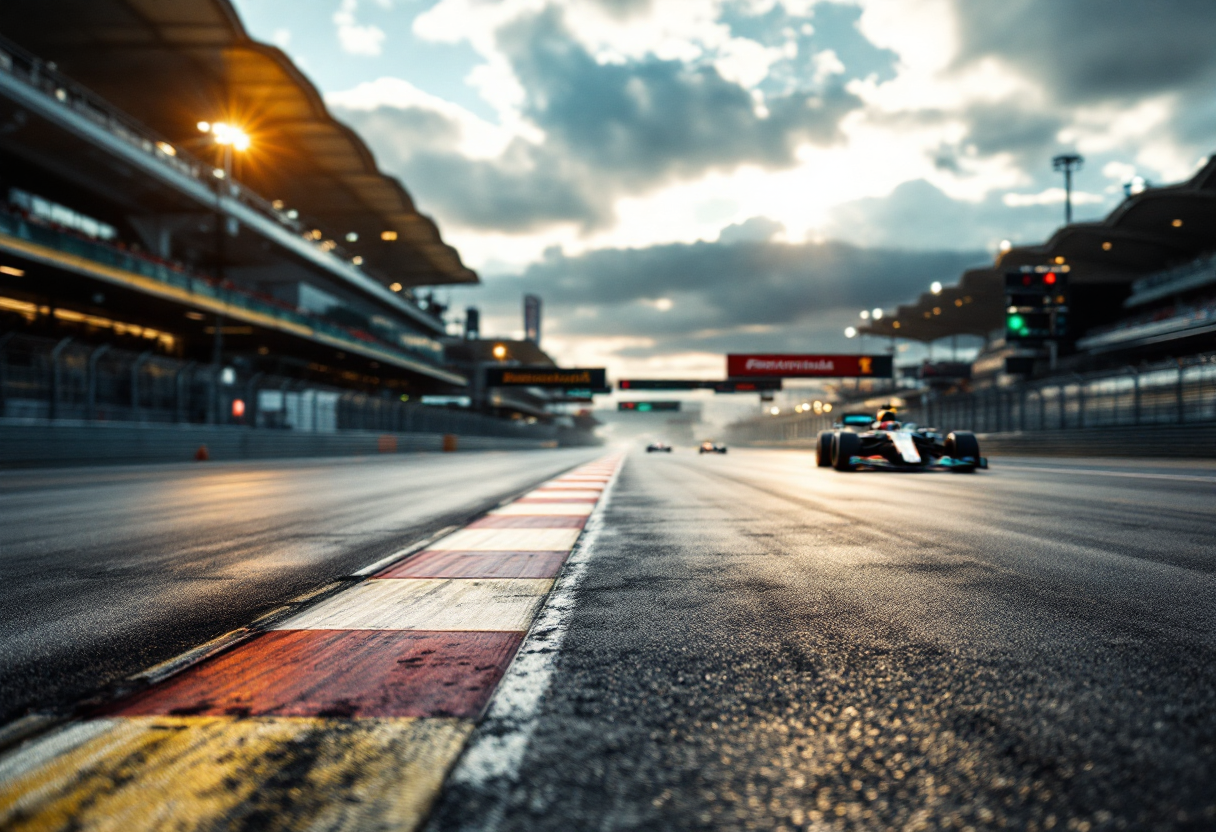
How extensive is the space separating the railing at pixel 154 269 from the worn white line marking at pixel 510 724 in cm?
2191

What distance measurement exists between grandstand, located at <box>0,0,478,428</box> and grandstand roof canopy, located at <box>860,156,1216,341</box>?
26842 millimetres

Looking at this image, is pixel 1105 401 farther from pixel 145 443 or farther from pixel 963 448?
pixel 145 443

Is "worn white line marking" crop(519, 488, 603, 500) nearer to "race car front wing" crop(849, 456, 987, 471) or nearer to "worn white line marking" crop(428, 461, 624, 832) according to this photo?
"race car front wing" crop(849, 456, 987, 471)

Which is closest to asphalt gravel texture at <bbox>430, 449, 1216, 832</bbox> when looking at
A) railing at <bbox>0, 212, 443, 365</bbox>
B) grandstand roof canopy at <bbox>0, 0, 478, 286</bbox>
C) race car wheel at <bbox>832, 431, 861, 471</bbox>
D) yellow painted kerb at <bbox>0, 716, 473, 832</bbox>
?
yellow painted kerb at <bbox>0, 716, 473, 832</bbox>

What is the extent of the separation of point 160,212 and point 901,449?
28923mm

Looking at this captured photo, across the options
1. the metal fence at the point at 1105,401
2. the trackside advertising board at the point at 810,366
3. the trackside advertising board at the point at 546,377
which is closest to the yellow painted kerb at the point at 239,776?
the metal fence at the point at 1105,401

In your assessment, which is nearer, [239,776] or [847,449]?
[239,776]

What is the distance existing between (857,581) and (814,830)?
242 cm

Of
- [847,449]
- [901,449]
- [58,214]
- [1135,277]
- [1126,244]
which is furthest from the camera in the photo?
[1135,277]

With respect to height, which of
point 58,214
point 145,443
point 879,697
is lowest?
point 879,697

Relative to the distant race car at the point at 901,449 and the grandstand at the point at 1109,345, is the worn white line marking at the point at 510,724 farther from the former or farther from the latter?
the grandstand at the point at 1109,345

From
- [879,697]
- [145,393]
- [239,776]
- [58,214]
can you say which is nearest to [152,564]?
[239,776]

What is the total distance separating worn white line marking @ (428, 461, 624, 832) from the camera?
1.38m

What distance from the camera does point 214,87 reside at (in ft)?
90.8
